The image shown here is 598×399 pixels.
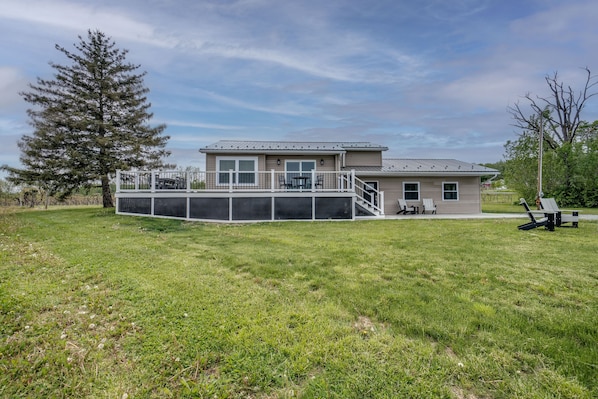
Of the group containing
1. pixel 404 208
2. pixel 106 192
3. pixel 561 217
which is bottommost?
pixel 561 217

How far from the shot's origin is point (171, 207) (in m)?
11.5

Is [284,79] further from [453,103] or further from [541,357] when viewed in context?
[541,357]

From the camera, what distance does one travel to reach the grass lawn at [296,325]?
1.92 m

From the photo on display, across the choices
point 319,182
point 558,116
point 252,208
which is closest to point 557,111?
point 558,116

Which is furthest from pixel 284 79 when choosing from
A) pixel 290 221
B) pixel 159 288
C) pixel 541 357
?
pixel 541 357

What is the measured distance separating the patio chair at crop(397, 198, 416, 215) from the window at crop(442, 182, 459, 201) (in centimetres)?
217

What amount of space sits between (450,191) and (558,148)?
16289 millimetres

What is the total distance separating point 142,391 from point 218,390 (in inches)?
20.2

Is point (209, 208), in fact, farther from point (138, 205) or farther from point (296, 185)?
point (296, 185)

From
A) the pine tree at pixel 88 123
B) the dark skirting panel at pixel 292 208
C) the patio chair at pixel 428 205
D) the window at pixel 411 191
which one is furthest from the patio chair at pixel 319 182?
the pine tree at pixel 88 123

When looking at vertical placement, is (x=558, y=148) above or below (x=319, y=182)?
above

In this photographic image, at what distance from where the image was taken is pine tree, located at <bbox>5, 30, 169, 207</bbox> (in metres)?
15.1

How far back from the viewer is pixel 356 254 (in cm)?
548

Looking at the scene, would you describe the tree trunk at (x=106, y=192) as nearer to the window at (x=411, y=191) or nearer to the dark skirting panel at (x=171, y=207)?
the dark skirting panel at (x=171, y=207)
